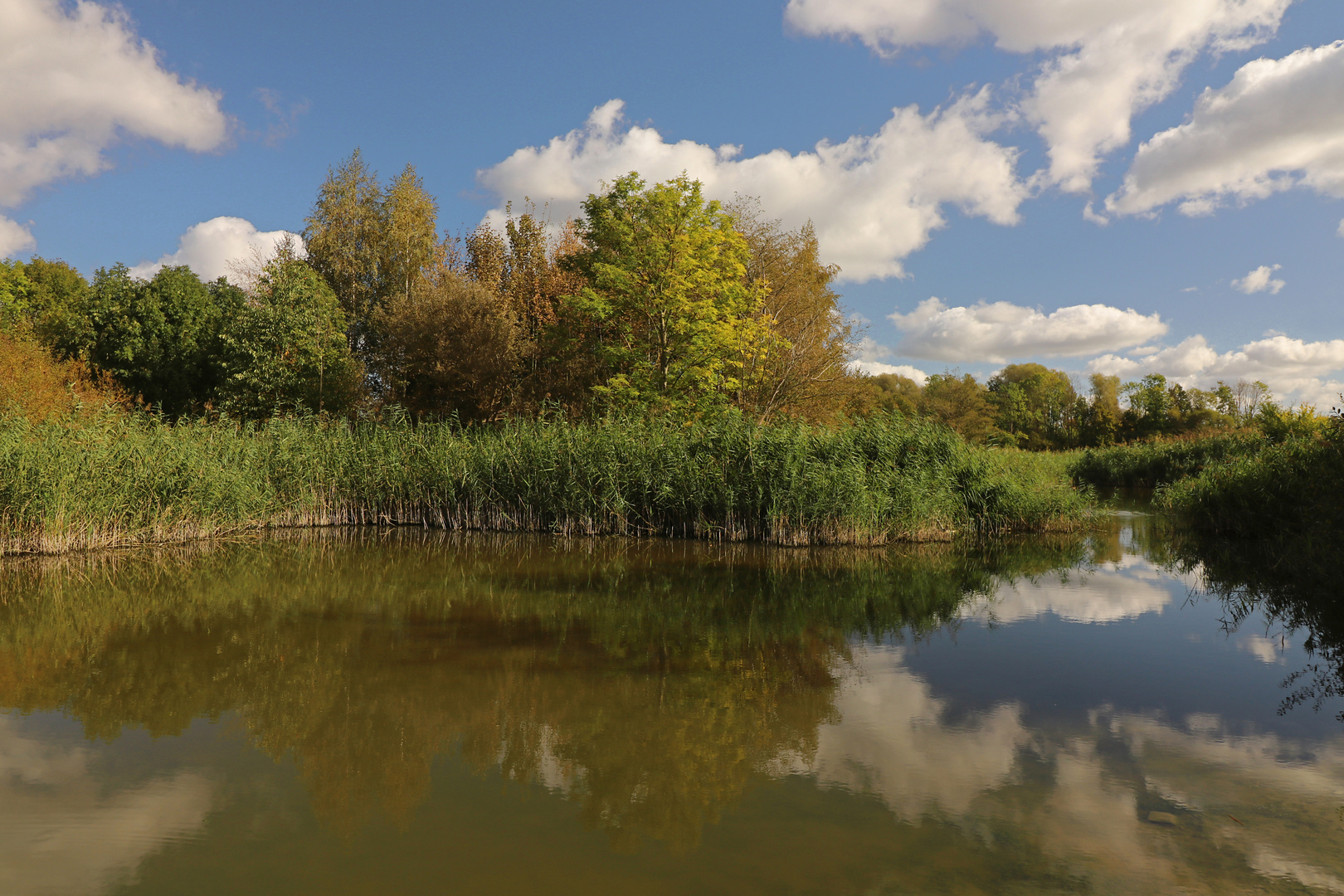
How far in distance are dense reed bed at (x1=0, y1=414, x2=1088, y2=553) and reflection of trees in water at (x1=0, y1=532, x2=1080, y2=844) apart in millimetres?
1256

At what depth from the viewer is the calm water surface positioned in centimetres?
292

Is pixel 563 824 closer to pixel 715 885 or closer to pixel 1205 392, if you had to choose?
pixel 715 885

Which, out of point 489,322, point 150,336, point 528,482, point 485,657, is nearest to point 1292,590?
point 485,657

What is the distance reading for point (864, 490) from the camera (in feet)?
40.4

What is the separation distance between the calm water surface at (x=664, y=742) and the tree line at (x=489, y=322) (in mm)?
9744

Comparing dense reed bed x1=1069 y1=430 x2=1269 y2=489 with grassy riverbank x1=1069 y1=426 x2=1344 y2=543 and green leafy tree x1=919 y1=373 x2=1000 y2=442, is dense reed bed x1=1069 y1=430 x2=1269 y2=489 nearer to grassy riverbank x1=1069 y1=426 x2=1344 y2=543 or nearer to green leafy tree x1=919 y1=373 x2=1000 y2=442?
grassy riverbank x1=1069 y1=426 x2=1344 y2=543

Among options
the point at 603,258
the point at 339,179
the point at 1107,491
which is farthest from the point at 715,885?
the point at 339,179

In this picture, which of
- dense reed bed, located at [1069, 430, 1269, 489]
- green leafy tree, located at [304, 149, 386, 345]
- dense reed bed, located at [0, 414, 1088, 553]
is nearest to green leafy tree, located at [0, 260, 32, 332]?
green leafy tree, located at [304, 149, 386, 345]

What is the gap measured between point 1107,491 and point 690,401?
17.9 meters

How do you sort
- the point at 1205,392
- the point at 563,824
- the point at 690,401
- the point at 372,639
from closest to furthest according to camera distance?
1. the point at 563,824
2. the point at 372,639
3. the point at 690,401
4. the point at 1205,392

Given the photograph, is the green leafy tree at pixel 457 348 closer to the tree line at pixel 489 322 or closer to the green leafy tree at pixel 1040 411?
the tree line at pixel 489 322

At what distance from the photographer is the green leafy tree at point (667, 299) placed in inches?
791

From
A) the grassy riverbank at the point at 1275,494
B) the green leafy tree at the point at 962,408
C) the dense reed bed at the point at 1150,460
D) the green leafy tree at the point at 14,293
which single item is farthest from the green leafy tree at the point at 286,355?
the green leafy tree at the point at 962,408

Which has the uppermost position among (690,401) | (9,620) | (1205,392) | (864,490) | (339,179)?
(339,179)
